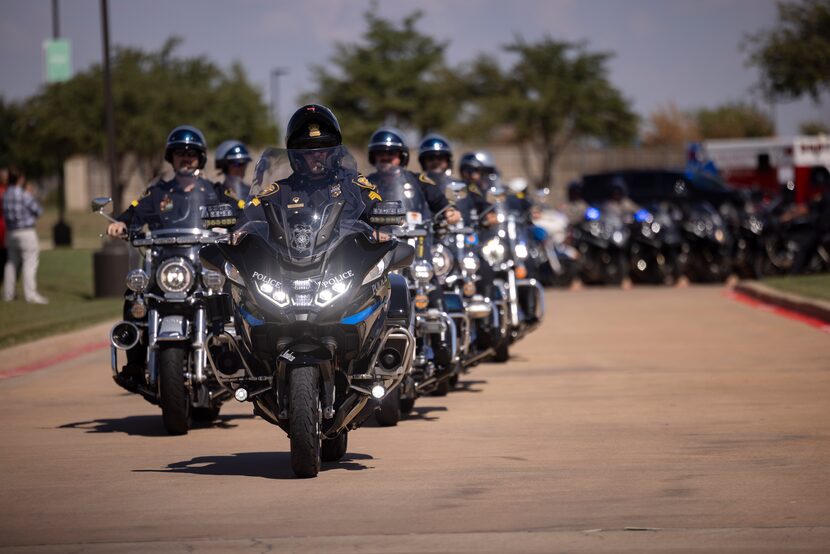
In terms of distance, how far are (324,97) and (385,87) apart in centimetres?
299

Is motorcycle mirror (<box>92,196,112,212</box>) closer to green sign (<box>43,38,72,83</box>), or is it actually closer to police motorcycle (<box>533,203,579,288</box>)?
police motorcycle (<box>533,203,579,288</box>)

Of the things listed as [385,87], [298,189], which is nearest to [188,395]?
[298,189]

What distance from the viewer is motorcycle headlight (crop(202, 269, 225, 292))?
11.5 meters

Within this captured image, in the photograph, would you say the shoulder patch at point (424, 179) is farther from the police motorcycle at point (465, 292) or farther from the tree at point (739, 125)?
the tree at point (739, 125)

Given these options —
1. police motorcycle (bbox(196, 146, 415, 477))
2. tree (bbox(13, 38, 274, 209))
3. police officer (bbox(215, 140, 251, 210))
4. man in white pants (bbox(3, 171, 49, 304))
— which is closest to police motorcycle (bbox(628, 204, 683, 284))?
man in white pants (bbox(3, 171, 49, 304))

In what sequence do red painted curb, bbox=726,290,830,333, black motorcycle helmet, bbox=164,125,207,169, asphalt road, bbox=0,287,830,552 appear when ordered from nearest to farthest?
asphalt road, bbox=0,287,830,552 → black motorcycle helmet, bbox=164,125,207,169 → red painted curb, bbox=726,290,830,333

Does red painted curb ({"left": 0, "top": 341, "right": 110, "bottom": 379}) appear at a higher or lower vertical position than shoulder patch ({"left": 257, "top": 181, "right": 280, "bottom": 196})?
lower

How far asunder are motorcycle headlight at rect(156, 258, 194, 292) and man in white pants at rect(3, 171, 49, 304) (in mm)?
13395

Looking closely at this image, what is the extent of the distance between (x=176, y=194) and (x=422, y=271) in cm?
189

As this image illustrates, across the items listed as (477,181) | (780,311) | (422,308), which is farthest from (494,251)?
(780,311)

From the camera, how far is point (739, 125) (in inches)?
4242

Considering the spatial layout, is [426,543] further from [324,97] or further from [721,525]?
[324,97]

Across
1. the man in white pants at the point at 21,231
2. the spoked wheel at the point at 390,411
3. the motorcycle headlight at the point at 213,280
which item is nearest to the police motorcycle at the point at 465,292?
the spoked wheel at the point at 390,411

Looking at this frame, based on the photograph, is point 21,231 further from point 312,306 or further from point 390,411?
point 312,306
